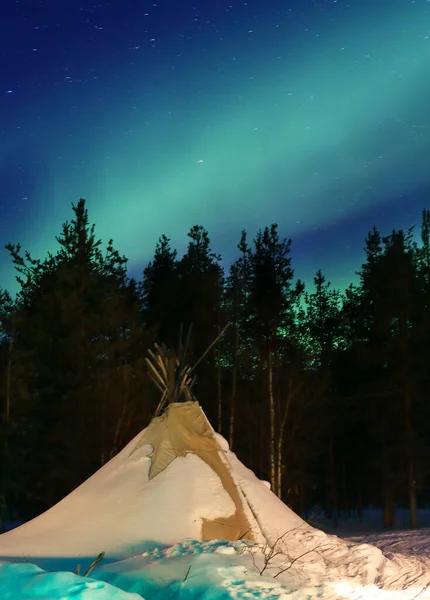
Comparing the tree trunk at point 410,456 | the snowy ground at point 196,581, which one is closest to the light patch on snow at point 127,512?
the snowy ground at point 196,581

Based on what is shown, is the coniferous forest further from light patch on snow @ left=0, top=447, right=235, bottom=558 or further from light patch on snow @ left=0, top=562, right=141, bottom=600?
light patch on snow @ left=0, top=562, right=141, bottom=600

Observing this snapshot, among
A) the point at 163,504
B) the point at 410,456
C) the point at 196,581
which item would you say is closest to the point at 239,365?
the point at 410,456

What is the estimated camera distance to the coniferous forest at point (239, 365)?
17656mm

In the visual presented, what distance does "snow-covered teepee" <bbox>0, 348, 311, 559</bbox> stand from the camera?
8.20m

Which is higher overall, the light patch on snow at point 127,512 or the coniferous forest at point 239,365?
the coniferous forest at point 239,365

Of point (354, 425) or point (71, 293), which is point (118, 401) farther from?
point (354, 425)

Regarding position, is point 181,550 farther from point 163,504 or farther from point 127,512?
point 127,512

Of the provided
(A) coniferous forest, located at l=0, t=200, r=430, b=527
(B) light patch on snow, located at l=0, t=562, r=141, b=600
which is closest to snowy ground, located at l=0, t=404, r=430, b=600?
(B) light patch on snow, located at l=0, t=562, r=141, b=600

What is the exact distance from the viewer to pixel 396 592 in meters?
5.79

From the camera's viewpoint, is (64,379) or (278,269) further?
(278,269)

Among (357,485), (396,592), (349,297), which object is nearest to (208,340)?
(349,297)

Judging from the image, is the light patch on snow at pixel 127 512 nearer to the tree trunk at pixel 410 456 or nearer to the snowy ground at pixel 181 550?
the snowy ground at pixel 181 550

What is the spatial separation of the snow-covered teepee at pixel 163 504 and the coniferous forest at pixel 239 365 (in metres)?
7.58

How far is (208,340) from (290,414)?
4.15 m
